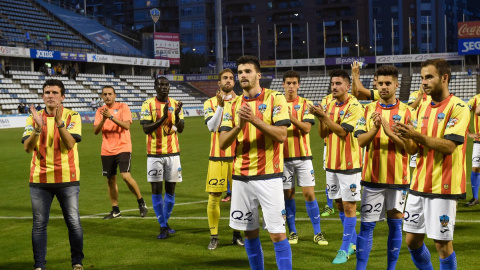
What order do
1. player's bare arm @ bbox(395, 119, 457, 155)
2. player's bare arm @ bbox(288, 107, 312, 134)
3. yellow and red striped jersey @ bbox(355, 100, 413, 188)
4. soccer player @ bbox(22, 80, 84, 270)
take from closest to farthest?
player's bare arm @ bbox(395, 119, 457, 155) < yellow and red striped jersey @ bbox(355, 100, 413, 188) < soccer player @ bbox(22, 80, 84, 270) < player's bare arm @ bbox(288, 107, 312, 134)

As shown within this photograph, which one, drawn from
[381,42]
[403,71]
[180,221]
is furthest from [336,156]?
[381,42]

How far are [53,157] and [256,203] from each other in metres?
2.63

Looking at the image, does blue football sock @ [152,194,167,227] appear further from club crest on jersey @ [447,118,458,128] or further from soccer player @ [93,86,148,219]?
club crest on jersey @ [447,118,458,128]

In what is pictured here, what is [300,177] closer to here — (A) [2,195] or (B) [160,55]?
(A) [2,195]

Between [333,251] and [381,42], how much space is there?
114 meters

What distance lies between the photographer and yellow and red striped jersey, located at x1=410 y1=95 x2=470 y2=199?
17.4ft

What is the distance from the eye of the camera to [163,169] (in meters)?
9.59

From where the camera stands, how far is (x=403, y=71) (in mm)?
72938

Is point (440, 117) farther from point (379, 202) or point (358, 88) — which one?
point (358, 88)

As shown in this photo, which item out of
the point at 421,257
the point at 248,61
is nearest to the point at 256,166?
the point at 248,61

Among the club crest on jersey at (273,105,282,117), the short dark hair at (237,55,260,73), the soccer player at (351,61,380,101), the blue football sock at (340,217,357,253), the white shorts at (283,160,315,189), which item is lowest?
the blue football sock at (340,217,357,253)

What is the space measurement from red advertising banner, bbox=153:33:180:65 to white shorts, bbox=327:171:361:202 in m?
61.8

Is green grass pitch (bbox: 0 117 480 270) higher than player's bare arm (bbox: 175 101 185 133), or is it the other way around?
player's bare arm (bbox: 175 101 185 133)

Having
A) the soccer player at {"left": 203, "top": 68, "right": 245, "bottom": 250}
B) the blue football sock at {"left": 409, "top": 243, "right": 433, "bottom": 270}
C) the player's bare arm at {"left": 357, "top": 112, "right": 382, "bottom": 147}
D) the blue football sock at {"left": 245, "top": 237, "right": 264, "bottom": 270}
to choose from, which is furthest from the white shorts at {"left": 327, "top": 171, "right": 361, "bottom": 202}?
the blue football sock at {"left": 245, "top": 237, "right": 264, "bottom": 270}
